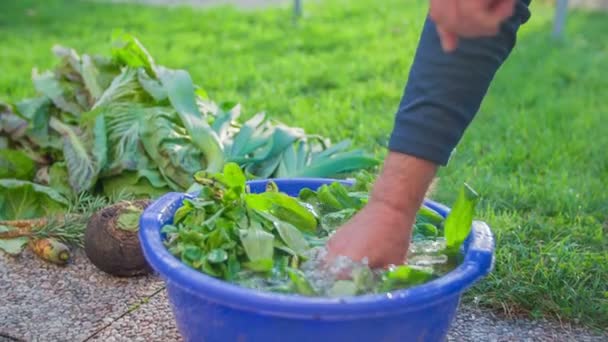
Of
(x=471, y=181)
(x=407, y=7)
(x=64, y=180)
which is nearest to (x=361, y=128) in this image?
(x=471, y=181)

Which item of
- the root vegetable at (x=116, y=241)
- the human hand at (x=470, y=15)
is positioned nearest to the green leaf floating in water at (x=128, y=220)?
the root vegetable at (x=116, y=241)

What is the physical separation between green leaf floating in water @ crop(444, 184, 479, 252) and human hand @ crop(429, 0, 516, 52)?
408 millimetres

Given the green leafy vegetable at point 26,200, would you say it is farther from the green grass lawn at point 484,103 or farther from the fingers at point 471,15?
the fingers at point 471,15

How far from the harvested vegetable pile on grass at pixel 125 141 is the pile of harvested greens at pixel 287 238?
681 mm

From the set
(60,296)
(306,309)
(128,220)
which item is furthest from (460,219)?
(60,296)

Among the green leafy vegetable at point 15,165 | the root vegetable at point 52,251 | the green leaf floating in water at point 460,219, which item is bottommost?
the root vegetable at point 52,251

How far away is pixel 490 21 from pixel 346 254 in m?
0.46

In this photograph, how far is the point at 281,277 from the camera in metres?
1.39

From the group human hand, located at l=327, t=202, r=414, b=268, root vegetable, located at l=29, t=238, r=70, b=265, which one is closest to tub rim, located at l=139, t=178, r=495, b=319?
human hand, located at l=327, t=202, r=414, b=268

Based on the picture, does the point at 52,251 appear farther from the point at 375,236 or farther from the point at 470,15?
the point at 470,15

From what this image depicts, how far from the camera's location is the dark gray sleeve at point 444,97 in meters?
1.32

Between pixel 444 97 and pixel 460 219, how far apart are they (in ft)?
0.84

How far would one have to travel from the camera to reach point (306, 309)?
1179 mm

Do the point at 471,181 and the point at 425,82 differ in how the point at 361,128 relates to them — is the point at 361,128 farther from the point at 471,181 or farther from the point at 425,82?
the point at 425,82
